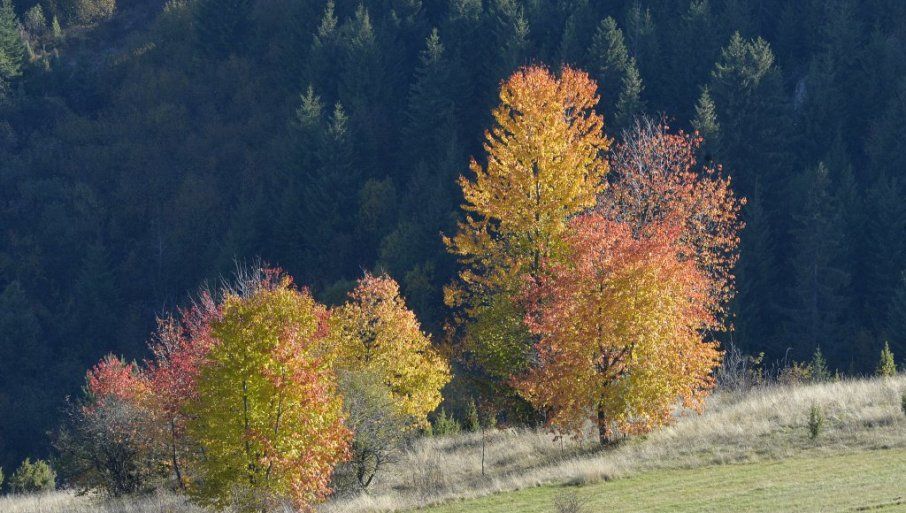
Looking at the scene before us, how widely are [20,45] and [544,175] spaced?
311 ft

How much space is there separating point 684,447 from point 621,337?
3.43m

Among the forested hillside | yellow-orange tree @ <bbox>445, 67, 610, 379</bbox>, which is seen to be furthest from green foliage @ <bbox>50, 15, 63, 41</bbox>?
yellow-orange tree @ <bbox>445, 67, 610, 379</bbox>

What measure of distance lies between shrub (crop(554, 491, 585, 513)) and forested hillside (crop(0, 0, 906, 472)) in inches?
1666

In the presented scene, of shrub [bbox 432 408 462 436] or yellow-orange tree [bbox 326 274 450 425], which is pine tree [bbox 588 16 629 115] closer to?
shrub [bbox 432 408 462 436]

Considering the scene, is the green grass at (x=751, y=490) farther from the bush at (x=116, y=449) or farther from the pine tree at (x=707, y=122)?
the pine tree at (x=707, y=122)

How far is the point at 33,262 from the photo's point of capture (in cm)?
10744

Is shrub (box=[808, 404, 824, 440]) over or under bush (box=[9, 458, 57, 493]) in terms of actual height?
under

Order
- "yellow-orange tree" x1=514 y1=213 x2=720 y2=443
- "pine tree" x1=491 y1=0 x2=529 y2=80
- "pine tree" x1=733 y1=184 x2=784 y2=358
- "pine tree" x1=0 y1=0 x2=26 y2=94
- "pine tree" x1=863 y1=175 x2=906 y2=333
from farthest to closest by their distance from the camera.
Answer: "pine tree" x1=0 y1=0 x2=26 y2=94, "pine tree" x1=491 y1=0 x2=529 y2=80, "pine tree" x1=863 y1=175 x2=906 y2=333, "pine tree" x1=733 y1=184 x2=784 y2=358, "yellow-orange tree" x1=514 y1=213 x2=720 y2=443

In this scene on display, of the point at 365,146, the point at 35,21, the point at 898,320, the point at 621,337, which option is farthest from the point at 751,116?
the point at 35,21

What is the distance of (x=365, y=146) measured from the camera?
10306cm

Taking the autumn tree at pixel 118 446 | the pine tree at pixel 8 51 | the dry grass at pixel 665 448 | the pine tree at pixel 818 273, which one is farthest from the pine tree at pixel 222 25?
the dry grass at pixel 665 448

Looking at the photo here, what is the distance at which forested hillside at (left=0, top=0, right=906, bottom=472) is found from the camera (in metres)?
80.0

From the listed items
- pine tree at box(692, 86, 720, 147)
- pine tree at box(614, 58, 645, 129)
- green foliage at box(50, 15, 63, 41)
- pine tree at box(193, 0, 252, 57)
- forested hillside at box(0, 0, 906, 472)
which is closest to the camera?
forested hillside at box(0, 0, 906, 472)

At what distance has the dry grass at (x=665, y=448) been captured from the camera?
3170 centimetres
